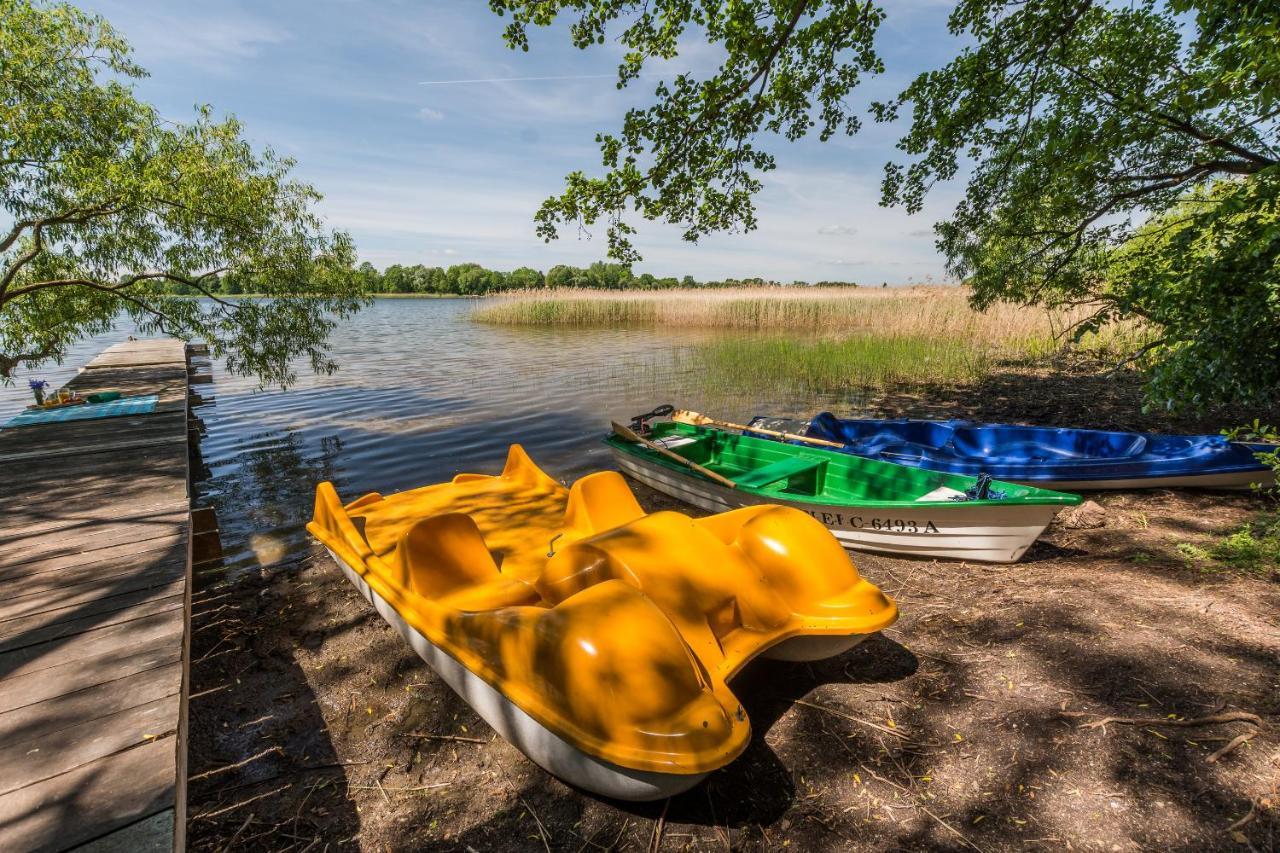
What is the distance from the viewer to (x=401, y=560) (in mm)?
3479

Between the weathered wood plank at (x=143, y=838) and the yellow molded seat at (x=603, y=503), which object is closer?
the weathered wood plank at (x=143, y=838)

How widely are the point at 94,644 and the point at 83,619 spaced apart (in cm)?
41

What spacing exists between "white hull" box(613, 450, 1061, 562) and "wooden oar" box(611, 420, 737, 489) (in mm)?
441

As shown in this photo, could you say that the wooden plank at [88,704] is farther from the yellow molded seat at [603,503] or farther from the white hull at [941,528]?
the white hull at [941,528]

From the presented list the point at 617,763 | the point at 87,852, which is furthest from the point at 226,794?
the point at 617,763

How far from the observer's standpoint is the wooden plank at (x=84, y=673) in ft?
8.56

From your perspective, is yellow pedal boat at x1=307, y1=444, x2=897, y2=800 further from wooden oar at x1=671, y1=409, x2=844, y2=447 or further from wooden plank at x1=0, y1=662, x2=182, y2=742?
wooden oar at x1=671, y1=409, x2=844, y2=447

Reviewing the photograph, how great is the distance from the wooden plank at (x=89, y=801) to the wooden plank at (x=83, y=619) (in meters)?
1.50

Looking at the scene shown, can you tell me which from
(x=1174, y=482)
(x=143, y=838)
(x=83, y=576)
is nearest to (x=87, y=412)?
(x=83, y=576)

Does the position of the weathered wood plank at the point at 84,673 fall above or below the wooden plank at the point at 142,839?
above

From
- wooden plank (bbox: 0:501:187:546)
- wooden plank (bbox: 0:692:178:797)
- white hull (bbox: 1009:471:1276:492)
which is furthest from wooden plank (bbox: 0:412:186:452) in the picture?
white hull (bbox: 1009:471:1276:492)

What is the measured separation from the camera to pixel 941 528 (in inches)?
199

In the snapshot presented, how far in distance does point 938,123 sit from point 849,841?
9.69 metres

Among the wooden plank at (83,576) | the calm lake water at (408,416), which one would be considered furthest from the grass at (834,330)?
the wooden plank at (83,576)
